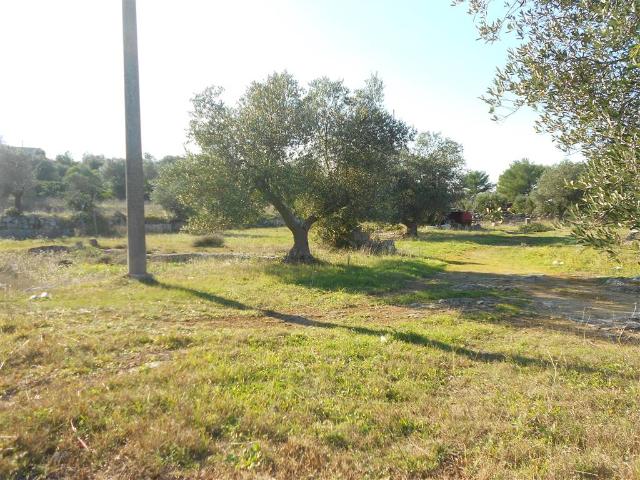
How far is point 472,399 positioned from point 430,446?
1.28m

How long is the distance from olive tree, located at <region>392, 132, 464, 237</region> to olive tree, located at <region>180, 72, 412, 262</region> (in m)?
16.6

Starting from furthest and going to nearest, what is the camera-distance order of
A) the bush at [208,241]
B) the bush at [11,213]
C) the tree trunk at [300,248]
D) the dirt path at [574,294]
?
1. the bush at [11,213]
2. the bush at [208,241]
3. the tree trunk at [300,248]
4. the dirt path at [574,294]

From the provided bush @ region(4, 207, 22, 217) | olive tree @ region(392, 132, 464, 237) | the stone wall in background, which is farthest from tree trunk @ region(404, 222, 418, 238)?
bush @ region(4, 207, 22, 217)

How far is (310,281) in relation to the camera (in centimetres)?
1392

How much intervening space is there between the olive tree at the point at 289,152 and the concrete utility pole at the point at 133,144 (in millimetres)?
2485

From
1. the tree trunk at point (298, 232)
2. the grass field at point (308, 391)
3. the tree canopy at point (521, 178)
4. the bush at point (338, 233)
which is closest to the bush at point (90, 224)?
the bush at point (338, 233)

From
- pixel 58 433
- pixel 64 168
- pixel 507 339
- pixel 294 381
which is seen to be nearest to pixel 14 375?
pixel 58 433

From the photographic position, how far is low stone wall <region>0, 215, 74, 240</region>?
31.1m

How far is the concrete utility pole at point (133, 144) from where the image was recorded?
13430mm

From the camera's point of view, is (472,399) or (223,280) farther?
(223,280)

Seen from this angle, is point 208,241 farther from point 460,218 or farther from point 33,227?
point 460,218

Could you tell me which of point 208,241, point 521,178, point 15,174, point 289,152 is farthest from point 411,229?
point 521,178

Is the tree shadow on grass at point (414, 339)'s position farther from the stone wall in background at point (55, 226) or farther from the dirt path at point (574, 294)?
the stone wall in background at point (55, 226)

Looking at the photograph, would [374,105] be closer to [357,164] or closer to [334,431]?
[357,164]
